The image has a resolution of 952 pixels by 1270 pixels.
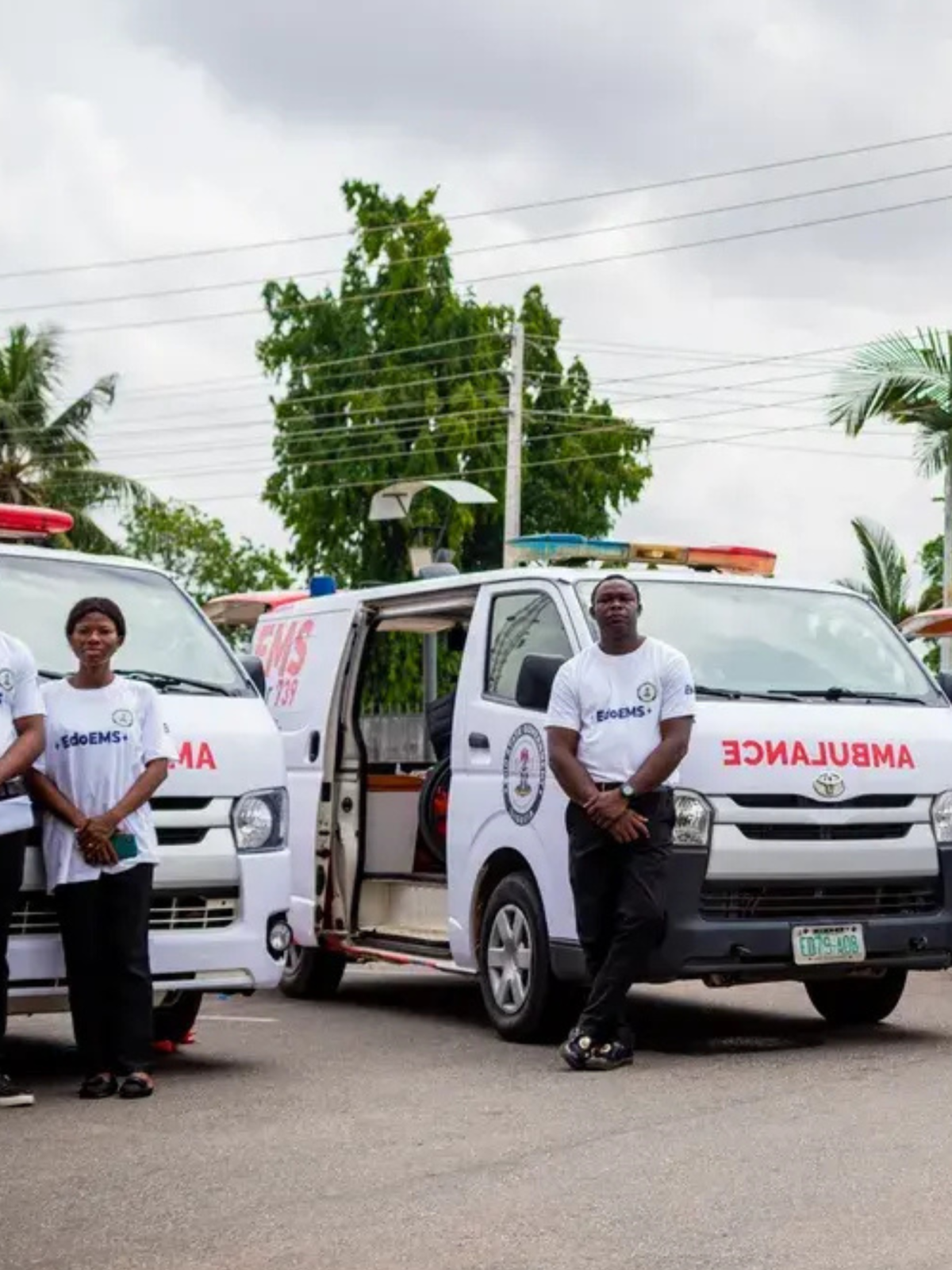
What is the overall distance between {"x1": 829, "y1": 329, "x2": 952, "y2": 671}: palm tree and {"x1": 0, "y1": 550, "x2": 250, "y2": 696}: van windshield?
18.3 metres

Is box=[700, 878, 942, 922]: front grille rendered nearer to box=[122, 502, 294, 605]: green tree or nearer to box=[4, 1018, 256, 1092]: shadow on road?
box=[4, 1018, 256, 1092]: shadow on road

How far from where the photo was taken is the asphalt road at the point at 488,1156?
648 centimetres

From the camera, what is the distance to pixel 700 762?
1048 cm

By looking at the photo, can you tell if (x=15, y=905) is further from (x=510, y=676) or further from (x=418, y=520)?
(x=418, y=520)

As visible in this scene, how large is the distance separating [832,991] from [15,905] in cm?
425

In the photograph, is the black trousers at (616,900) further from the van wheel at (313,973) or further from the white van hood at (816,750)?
the van wheel at (313,973)

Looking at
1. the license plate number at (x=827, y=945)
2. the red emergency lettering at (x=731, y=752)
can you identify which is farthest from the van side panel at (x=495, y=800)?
the license plate number at (x=827, y=945)

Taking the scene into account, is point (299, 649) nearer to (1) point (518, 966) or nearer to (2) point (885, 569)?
(1) point (518, 966)

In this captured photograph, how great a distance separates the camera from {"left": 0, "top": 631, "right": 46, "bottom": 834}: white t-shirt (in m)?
9.17

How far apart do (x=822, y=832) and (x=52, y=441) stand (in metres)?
43.6

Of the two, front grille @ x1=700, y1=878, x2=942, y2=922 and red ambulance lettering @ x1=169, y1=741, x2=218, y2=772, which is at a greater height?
red ambulance lettering @ x1=169, y1=741, x2=218, y2=772

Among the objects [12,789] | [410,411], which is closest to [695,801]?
[12,789]

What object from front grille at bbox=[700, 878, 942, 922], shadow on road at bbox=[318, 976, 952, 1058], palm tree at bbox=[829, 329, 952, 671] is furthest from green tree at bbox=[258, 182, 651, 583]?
front grille at bbox=[700, 878, 942, 922]

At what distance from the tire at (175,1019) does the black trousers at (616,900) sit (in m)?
1.73
